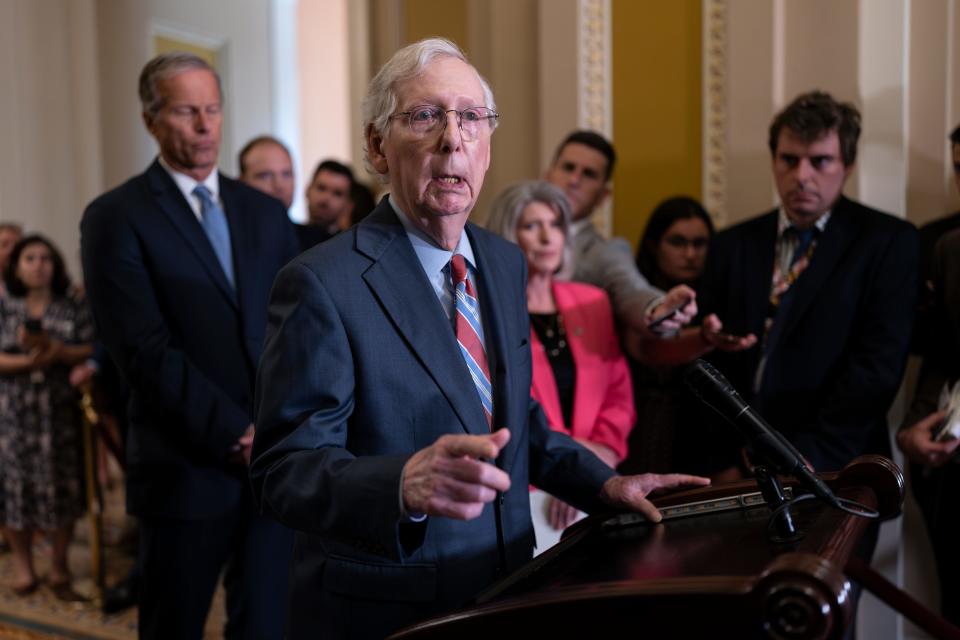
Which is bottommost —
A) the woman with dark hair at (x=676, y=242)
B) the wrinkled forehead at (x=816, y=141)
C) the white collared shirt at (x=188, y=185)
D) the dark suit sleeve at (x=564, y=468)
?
the dark suit sleeve at (x=564, y=468)

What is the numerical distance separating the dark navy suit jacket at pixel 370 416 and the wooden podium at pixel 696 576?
156mm

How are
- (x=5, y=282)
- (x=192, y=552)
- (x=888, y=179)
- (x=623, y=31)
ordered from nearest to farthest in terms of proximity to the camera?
(x=192, y=552) → (x=888, y=179) → (x=623, y=31) → (x=5, y=282)

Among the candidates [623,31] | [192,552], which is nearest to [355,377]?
[192,552]

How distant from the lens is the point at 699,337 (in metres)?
2.68

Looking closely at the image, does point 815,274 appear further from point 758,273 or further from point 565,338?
point 565,338

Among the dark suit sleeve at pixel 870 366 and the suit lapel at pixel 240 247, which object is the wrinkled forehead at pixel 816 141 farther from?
the suit lapel at pixel 240 247

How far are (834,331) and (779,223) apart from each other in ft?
1.33

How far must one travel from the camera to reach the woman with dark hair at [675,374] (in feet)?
9.16

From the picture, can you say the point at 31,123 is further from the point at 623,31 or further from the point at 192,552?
the point at 192,552

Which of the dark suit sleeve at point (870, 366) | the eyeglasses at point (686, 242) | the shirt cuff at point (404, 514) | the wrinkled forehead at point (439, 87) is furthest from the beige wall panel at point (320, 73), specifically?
the shirt cuff at point (404, 514)

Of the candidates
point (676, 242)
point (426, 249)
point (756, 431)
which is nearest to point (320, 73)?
point (676, 242)

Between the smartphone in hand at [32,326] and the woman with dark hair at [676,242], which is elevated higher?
the woman with dark hair at [676,242]

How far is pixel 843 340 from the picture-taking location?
2705 millimetres

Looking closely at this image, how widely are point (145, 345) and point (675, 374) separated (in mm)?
1700
